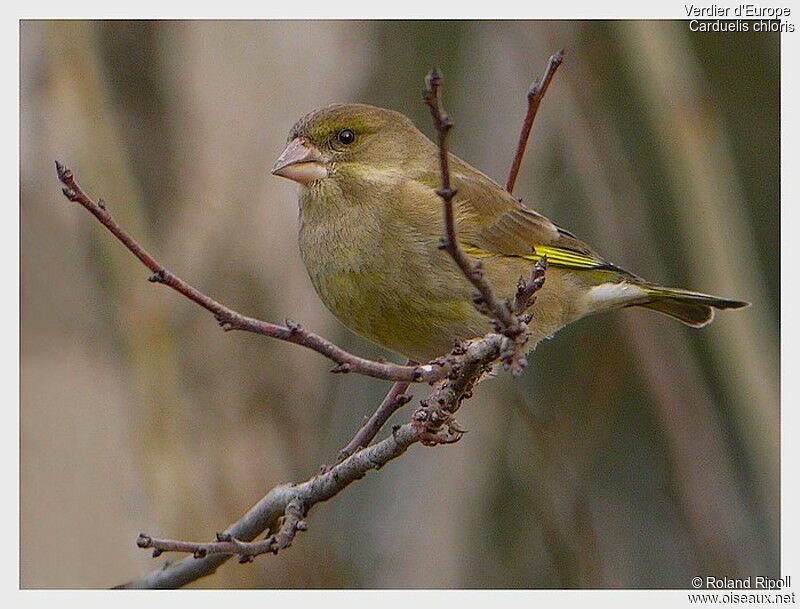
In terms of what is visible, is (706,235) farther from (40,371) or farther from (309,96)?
(40,371)

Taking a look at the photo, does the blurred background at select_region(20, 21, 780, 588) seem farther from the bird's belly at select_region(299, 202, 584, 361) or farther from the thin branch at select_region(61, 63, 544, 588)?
the thin branch at select_region(61, 63, 544, 588)

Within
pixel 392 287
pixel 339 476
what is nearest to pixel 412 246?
pixel 392 287

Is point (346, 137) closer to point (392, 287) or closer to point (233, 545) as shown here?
point (392, 287)

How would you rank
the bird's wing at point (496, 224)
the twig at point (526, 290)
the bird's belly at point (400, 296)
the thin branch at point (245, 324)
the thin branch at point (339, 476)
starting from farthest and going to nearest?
the bird's wing at point (496, 224), the bird's belly at point (400, 296), the thin branch at point (339, 476), the twig at point (526, 290), the thin branch at point (245, 324)

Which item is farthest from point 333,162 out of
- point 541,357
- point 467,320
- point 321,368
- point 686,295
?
point 541,357

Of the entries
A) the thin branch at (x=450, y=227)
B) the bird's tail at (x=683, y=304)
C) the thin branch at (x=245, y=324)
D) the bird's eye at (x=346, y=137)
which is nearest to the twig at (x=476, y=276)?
the thin branch at (x=450, y=227)

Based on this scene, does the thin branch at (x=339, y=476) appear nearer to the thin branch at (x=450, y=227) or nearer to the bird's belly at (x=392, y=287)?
the thin branch at (x=450, y=227)
